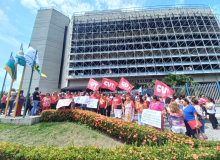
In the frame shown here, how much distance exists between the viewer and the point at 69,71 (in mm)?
27641

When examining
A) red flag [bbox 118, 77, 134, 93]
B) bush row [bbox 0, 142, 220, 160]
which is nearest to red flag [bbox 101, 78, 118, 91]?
red flag [bbox 118, 77, 134, 93]

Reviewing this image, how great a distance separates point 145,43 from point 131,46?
136 inches

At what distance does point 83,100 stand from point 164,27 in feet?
89.7

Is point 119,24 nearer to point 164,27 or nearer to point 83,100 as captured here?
point 164,27

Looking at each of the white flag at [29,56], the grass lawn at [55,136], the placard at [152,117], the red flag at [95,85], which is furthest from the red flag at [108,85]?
the white flag at [29,56]

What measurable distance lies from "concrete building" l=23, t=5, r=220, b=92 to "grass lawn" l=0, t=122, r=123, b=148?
68.5 ft

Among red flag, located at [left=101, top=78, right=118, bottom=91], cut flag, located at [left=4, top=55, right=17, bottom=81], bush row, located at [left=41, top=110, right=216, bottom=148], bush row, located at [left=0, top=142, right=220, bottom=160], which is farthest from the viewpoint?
red flag, located at [left=101, top=78, right=118, bottom=91]

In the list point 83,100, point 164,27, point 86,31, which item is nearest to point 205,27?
point 164,27

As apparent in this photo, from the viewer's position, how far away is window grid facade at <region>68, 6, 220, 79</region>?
25.5 metres

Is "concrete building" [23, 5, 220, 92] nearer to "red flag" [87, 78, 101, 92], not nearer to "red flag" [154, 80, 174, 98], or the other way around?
"red flag" [87, 78, 101, 92]

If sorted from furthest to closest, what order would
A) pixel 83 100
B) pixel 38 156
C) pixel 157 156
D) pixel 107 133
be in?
pixel 83 100
pixel 107 133
pixel 38 156
pixel 157 156

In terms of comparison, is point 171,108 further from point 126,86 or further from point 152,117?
point 126,86

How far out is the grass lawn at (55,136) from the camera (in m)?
3.97

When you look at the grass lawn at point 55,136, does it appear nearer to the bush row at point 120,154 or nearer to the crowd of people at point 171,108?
the bush row at point 120,154
